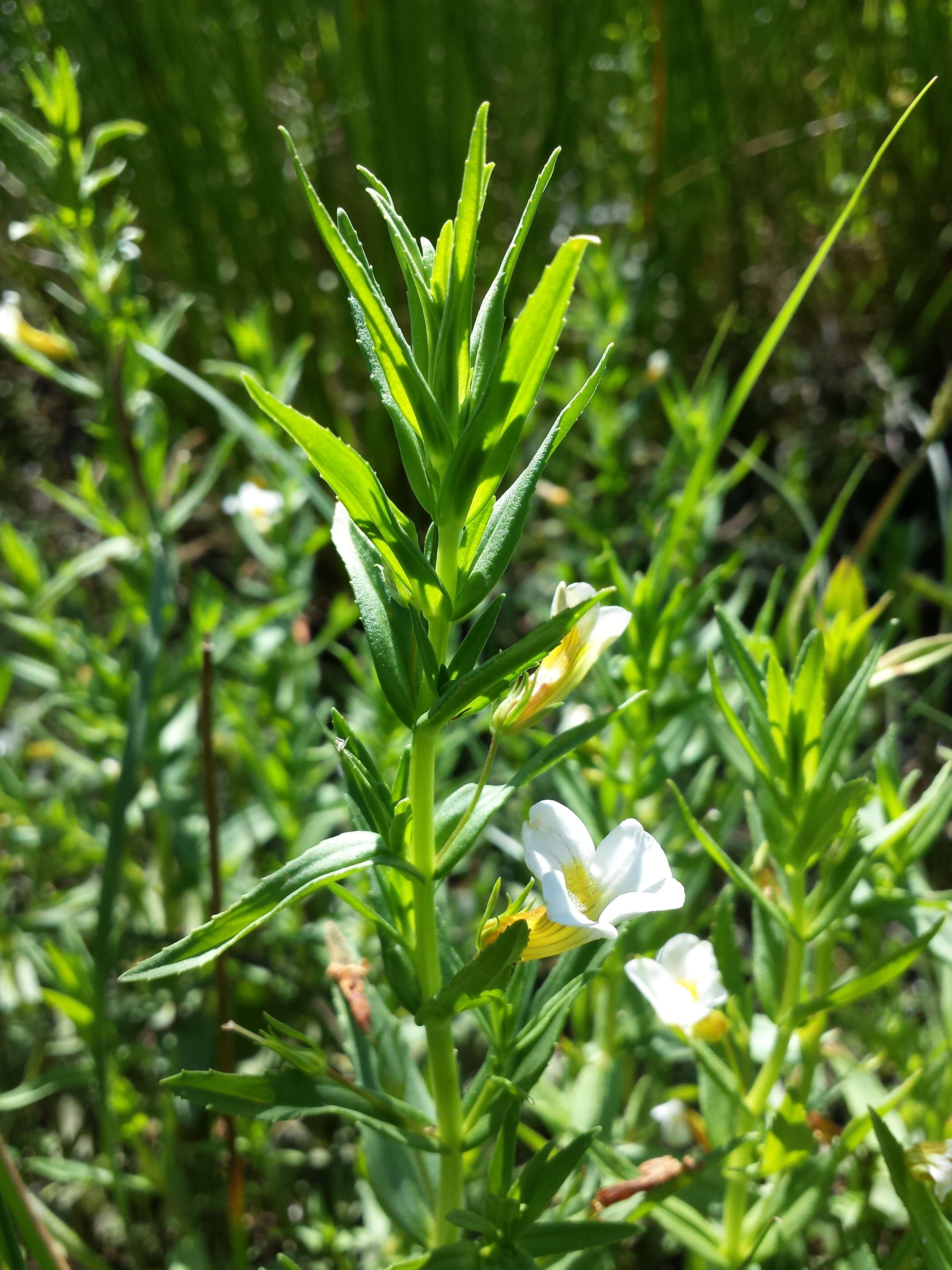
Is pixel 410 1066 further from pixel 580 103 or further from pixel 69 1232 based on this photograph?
pixel 580 103

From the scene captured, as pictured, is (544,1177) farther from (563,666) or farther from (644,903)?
(563,666)

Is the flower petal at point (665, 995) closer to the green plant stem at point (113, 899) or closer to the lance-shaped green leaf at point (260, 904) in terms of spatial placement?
the lance-shaped green leaf at point (260, 904)

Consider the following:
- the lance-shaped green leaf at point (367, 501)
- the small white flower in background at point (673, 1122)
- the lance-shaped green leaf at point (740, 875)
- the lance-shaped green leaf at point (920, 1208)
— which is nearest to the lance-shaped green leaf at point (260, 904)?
the lance-shaped green leaf at point (367, 501)

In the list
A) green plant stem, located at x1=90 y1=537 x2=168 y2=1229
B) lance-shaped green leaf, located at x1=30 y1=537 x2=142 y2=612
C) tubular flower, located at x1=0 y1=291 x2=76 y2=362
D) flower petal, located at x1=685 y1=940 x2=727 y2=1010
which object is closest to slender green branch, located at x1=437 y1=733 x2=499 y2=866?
flower petal, located at x1=685 y1=940 x2=727 y2=1010

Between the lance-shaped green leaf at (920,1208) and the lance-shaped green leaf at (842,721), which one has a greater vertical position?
the lance-shaped green leaf at (842,721)

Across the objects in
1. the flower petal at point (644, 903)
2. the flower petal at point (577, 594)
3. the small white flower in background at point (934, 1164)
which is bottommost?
the small white flower in background at point (934, 1164)

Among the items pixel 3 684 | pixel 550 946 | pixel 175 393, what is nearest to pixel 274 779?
pixel 3 684

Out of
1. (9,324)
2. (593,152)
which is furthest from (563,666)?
(593,152)
